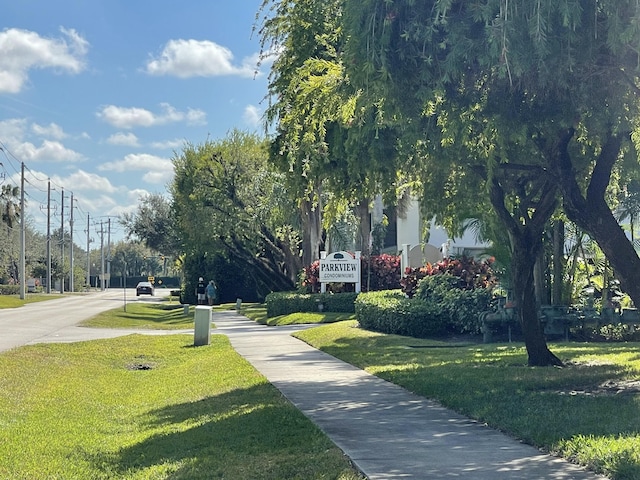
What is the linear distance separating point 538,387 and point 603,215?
2.48 meters

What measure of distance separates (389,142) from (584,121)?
3.10m

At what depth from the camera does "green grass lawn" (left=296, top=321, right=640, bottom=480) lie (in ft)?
23.9

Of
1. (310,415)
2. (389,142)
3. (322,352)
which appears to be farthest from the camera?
(322,352)

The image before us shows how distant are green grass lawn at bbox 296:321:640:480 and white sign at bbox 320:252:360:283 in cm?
1254

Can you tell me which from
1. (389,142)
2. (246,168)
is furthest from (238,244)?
(389,142)

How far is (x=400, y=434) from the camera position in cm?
821

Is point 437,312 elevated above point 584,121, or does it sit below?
below

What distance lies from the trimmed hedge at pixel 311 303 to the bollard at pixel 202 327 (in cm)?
1010

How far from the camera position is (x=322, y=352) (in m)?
17.4

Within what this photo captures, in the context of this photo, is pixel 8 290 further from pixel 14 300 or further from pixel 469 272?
pixel 469 272

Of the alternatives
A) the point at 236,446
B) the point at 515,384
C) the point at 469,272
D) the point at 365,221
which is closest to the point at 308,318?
the point at 365,221

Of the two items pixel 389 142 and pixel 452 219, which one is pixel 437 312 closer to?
pixel 452 219

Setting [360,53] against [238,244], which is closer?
[360,53]

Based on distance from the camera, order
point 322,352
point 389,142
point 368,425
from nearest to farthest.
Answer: point 368,425 → point 389,142 → point 322,352
